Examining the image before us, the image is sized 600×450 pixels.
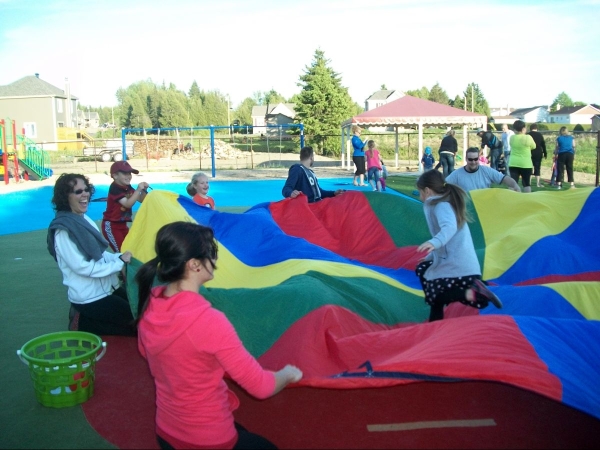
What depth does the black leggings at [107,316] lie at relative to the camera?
4027 millimetres

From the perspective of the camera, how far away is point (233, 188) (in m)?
16.6

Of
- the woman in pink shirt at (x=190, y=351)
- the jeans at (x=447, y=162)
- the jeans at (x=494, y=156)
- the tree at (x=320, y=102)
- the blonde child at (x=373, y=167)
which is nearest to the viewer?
the woman in pink shirt at (x=190, y=351)

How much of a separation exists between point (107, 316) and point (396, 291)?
203 cm

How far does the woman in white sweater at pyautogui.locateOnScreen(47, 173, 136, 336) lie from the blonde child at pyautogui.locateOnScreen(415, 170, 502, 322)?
6.34 feet

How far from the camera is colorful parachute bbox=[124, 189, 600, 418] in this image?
2525mm

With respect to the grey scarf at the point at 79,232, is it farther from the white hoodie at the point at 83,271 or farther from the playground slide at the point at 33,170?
the playground slide at the point at 33,170

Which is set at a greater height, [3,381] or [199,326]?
[199,326]

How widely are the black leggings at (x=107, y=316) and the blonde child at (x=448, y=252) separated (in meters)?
2.04

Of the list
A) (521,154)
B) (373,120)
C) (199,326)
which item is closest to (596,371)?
(199,326)

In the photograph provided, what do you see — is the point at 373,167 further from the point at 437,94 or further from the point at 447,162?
the point at 437,94

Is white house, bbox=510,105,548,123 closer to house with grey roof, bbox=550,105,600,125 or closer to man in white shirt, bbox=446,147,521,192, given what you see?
house with grey roof, bbox=550,105,600,125

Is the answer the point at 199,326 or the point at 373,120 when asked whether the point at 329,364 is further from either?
the point at 373,120

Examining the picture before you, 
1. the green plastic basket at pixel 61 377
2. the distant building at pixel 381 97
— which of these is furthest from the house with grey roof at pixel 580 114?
the green plastic basket at pixel 61 377

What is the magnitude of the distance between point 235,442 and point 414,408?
1.29 metres
